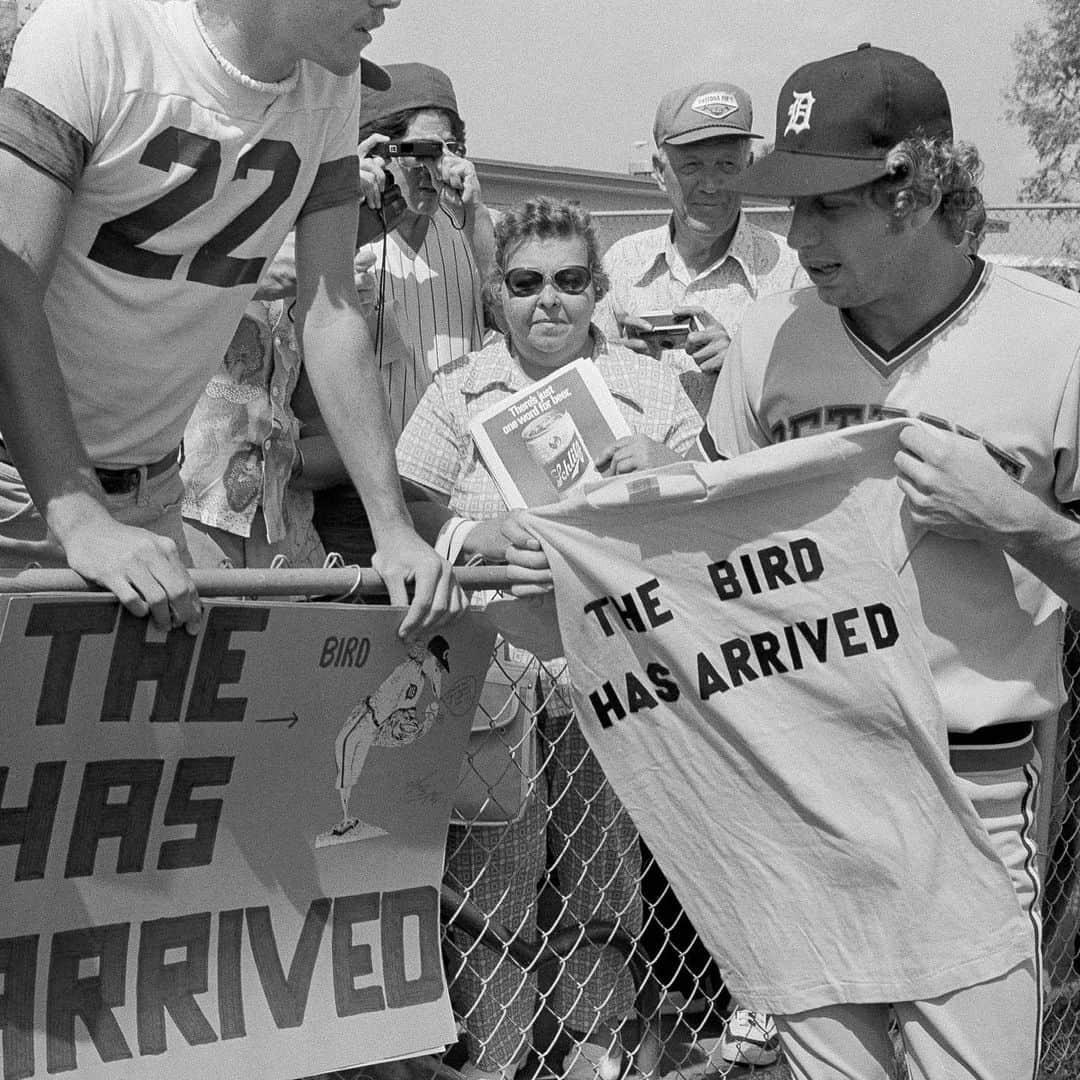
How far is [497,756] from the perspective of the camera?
307 centimetres

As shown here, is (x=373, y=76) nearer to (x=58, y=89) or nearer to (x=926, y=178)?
(x=58, y=89)

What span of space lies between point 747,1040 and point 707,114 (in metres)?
2.97

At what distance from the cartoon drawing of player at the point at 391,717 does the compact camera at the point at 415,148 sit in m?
2.24

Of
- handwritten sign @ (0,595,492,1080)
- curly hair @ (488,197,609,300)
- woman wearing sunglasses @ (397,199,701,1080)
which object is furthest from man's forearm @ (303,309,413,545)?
curly hair @ (488,197,609,300)

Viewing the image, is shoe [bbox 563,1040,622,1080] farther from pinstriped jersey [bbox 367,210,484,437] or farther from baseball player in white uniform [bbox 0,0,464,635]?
pinstriped jersey [bbox 367,210,484,437]

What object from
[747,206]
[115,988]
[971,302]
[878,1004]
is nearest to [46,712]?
[115,988]

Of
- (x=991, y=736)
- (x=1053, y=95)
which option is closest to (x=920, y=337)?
(x=991, y=736)

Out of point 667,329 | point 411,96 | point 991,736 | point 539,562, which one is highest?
point 411,96

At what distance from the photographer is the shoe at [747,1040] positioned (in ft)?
11.9

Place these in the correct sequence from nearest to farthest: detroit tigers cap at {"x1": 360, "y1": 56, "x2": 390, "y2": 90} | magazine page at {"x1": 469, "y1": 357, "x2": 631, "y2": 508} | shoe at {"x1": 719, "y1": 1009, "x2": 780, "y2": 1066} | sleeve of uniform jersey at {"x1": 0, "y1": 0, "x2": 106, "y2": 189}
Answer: sleeve of uniform jersey at {"x1": 0, "y1": 0, "x2": 106, "y2": 189} < detroit tigers cap at {"x1": 360, "y1": 56, "x2": 390, "y2": 90} < magazine page at {"x1": 469, "y1": 357, "x2": 631, "y2": 508} < shoe at {"x1": 719, "y1": 1009, "x2": 780, "y2": 1066}

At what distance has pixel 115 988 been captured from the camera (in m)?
2.40

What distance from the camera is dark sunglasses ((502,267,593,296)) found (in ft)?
A: 13.6

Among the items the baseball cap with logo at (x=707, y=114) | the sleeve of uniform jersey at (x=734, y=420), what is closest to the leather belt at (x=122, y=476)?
the sleeve of uniform jersey at (x=734, y=420)

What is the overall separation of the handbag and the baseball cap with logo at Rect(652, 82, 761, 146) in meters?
2.50
